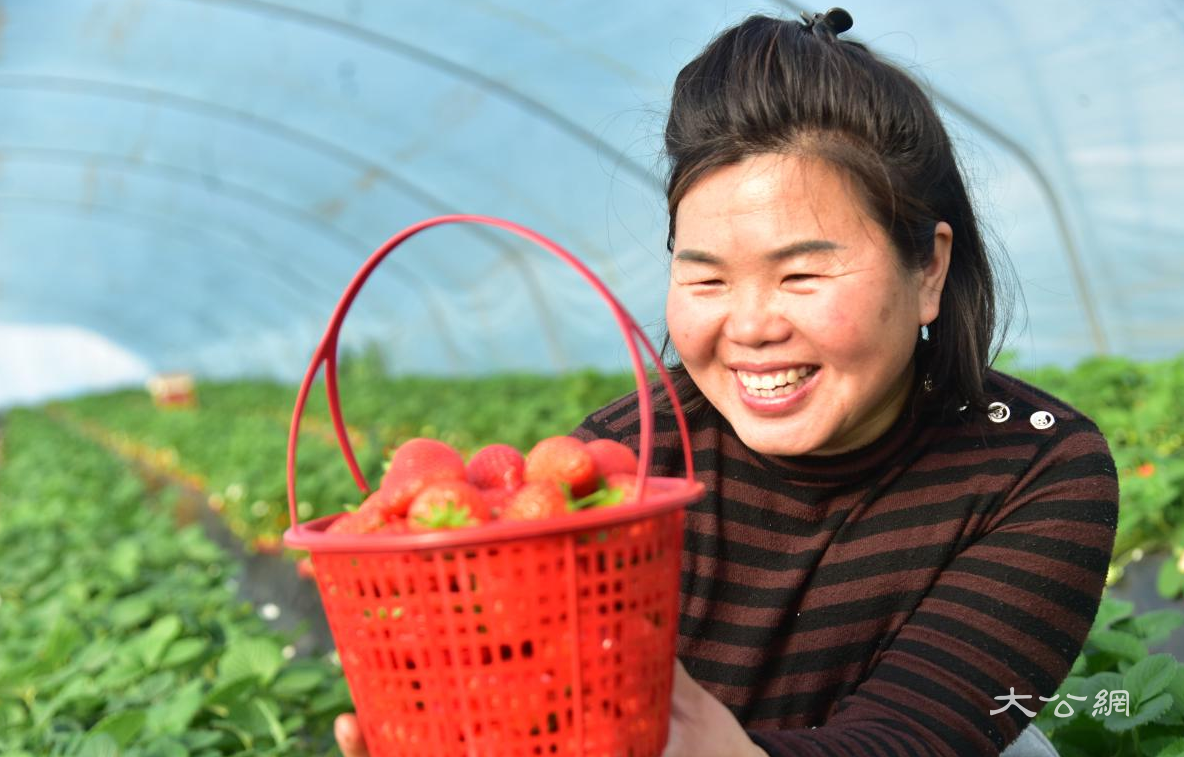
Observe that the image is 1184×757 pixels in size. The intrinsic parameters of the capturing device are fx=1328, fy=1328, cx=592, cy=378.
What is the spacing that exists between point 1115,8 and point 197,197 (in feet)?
41.8

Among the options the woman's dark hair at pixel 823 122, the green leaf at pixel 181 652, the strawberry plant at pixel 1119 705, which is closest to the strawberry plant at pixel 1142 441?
the strawberry plant at pixel 1119 705

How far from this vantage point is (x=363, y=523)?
111 cm

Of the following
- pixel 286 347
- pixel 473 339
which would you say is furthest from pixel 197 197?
pixel 286 347

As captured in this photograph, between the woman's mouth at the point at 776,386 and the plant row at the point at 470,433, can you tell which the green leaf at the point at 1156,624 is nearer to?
the plant row at the point at 470,433

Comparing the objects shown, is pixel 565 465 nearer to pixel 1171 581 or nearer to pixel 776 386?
pixel 776 386

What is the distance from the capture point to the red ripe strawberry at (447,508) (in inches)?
41.1

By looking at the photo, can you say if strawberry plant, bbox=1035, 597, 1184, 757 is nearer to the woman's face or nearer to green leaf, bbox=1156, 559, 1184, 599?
the woman's face

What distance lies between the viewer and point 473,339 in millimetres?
15453

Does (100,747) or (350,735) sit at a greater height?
(350,735)

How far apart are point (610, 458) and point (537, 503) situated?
0.19 meters

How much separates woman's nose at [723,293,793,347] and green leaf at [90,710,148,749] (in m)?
1.18

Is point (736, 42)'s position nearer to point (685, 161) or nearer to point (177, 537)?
point (685, 161)

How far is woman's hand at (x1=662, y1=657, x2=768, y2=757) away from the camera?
1.18 m

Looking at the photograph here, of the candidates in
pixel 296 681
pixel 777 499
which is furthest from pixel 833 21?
pixel 296 681
